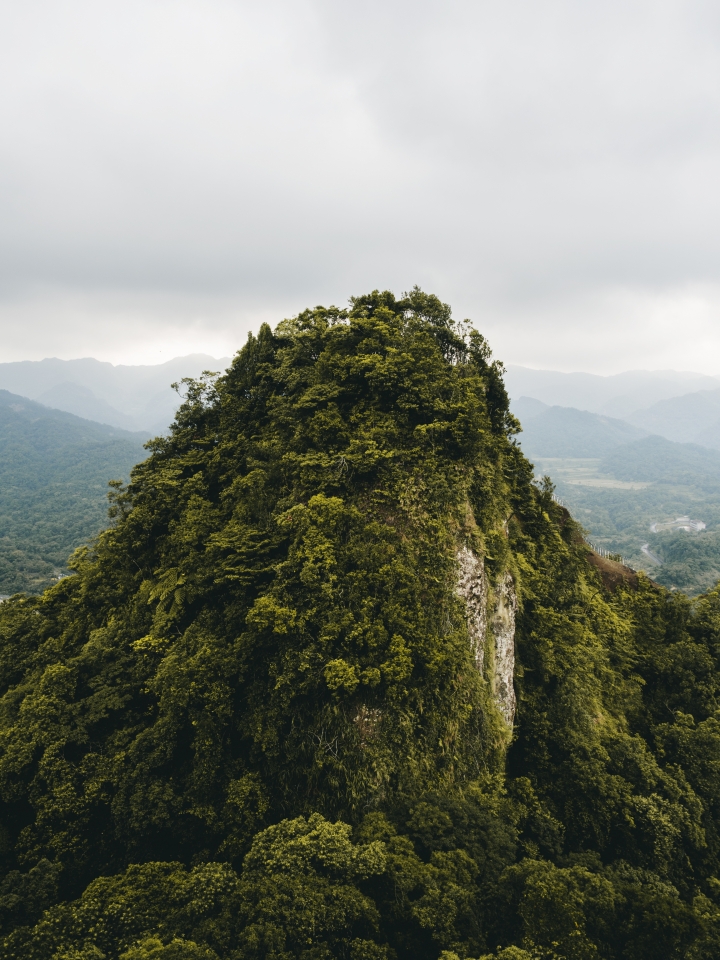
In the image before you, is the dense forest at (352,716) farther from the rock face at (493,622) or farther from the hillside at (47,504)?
the hillside at (47,504)

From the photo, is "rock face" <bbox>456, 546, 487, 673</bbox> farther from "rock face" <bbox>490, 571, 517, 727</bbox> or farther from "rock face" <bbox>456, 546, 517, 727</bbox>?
"rock face" <bbox>490, 571, 517, 727</bbox>

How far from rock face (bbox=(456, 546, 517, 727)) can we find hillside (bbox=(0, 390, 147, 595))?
299 feet

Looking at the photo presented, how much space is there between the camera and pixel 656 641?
19.8m

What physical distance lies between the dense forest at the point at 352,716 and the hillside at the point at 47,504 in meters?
83.7

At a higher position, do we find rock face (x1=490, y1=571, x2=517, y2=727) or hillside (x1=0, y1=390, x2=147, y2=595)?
rock face (x1=490, y1=571, x2=517, y2=727)

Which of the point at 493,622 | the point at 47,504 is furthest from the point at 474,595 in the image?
the point at 47,504

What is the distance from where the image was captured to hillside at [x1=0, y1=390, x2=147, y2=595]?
89.9 meters

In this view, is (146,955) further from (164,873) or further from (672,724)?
(672,724)

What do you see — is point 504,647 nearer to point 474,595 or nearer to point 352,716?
point 474,595

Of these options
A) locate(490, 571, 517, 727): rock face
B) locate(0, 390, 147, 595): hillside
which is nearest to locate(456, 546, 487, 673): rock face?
locate(490, 571, 517, 727): rock face

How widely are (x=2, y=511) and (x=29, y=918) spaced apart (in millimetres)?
161112

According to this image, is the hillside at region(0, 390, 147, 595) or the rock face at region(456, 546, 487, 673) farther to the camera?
the hillside at region(0, 390, 147, 595)

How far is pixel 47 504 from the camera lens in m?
137

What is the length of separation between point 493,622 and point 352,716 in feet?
18.9
